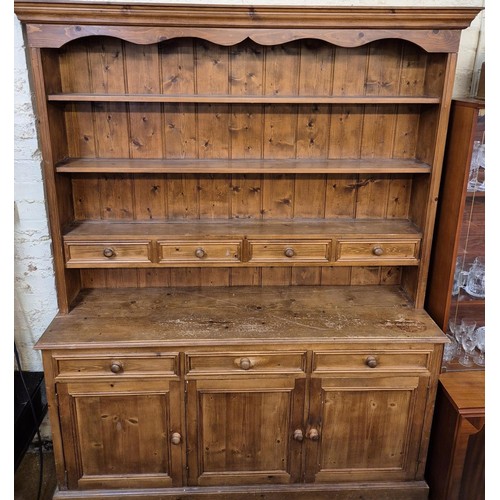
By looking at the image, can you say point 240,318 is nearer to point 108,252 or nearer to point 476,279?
point 108,252

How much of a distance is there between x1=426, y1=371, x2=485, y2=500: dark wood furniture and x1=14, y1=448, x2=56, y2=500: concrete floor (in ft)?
5.89

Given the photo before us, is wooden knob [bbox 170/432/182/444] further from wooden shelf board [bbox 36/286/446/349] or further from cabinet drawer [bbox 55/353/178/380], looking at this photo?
wooden shelf board [bbox 36/286/446/349]

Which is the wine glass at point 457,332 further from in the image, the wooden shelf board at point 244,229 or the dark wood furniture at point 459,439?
the wooden shelf board at point 244,229

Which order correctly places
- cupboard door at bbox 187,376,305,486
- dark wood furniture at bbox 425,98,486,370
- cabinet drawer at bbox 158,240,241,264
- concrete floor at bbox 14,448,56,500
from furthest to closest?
concrete floor at bbox 14,448,56,500 < cabinet drawer at bbox 158,240,241,264 < cupboard door at bbox 187,376,305,486 < dark wood furniture at bbox 425,98,486,370

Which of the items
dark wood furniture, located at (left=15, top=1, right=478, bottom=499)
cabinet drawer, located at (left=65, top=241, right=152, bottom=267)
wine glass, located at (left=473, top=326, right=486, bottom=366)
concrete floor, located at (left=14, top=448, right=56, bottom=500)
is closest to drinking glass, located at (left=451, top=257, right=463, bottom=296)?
dark wood furniture, located at (left=15, top=1, right=478, bottom=499)

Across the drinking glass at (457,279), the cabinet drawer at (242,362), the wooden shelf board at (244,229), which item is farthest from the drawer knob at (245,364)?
the drinking glass at (457,279)

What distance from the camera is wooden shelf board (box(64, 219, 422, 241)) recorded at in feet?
7.33

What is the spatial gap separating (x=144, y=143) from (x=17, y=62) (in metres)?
0.61

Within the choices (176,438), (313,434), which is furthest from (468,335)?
(176,438)

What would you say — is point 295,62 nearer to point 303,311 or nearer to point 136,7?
point 136,7

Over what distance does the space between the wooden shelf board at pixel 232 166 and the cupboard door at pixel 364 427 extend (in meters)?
0.90

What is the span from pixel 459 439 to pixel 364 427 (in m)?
0.39

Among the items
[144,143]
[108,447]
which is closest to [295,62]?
[144,143]

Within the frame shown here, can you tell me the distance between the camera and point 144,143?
2.30m
